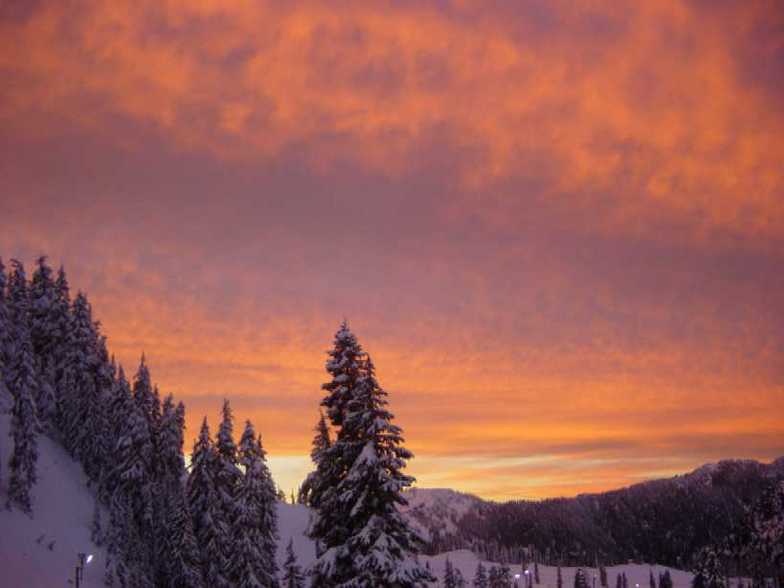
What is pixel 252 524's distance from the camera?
4794cm

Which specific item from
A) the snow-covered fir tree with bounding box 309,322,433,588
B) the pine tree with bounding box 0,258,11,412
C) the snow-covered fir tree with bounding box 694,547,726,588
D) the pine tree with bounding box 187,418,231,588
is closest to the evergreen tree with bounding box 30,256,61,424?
the pine tree with bounding box 0,258,11,412

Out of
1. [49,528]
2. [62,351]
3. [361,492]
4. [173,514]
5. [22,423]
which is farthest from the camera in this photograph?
[62,351]

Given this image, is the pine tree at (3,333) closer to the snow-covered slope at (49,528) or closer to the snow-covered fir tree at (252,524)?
the snow-covered slope at (49,528)

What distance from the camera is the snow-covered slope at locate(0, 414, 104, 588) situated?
36688 mm

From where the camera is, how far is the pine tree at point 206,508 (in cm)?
5209

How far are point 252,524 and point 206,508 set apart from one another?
7440mm

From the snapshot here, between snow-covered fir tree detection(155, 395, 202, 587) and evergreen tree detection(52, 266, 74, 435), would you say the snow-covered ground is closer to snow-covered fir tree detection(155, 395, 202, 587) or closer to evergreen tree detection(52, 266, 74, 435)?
evergreen tree detection(52, 266, 74, 435)

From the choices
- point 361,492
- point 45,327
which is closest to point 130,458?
point 45,327

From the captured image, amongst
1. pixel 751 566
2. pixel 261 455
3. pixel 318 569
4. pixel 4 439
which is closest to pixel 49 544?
pixel 4 439

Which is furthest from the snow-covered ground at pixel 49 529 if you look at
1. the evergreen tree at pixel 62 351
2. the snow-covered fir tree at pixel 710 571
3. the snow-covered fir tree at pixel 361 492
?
the snow-covered fir tree at pixel 710 571

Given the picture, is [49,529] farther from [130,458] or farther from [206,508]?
[206,508]

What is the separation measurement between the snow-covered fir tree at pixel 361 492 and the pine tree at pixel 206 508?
32.7 m

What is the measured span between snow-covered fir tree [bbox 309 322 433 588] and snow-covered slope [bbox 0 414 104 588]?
72.2ft

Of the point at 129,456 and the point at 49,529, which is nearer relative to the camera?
the point at 49,529
